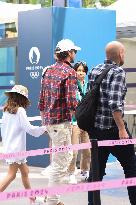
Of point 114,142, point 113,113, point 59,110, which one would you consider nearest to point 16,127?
point 59,110

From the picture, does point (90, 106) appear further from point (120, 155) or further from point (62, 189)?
point (62, 189)

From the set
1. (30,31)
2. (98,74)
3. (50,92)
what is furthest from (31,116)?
(98,74)

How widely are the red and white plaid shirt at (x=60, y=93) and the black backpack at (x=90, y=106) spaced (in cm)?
68

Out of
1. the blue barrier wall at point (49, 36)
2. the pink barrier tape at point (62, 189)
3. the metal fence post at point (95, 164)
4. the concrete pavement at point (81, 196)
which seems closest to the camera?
the pink barrier tape at point (62, 189)

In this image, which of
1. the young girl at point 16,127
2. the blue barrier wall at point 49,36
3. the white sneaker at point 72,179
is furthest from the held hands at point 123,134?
the blue barrier wall at point 49,36

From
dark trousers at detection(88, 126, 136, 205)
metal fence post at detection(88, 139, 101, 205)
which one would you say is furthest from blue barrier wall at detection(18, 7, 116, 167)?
metal fence post at detection(88, 139, 101, 205)

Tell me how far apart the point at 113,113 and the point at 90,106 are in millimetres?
294

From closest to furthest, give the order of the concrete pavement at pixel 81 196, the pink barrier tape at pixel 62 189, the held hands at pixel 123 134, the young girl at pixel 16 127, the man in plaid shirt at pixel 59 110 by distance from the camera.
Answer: the pink barrier tape at pixel 62 189 → the held hands at pixel 123 134 → the man in plaid shirt at pixel 59 110 → the young girl at pixel 16 127 → the concrete pavement at pixel 81 196

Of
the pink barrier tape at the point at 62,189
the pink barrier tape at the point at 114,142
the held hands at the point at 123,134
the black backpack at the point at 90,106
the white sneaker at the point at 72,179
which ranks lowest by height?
the white sneaker at the point at 72,179

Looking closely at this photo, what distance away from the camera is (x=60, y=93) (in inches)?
267

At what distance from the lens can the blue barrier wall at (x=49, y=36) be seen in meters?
10.0

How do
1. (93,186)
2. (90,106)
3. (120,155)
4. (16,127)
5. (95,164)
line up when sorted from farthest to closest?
(16,127) → (120,155) → (90,106) → (95,164) → (93,186)

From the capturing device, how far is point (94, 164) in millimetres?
5410

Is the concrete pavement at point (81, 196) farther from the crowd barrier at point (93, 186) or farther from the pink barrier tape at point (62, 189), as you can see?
the pink barrier tape at point (62, 189)
